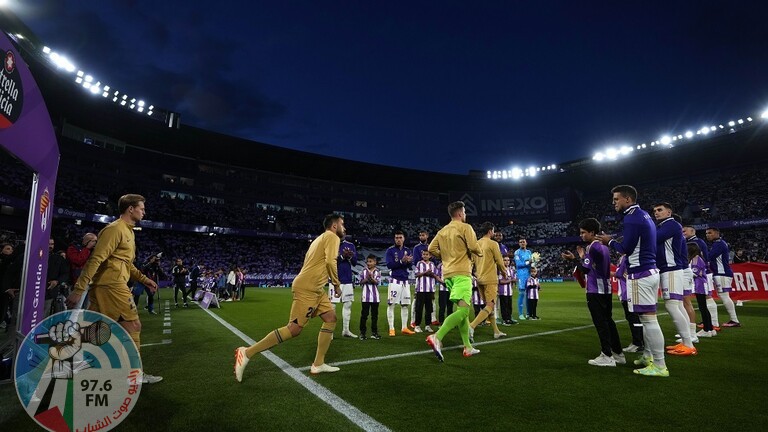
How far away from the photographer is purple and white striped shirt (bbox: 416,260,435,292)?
8750 mm

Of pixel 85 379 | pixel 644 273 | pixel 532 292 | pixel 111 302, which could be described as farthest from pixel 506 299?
pixel 85 379

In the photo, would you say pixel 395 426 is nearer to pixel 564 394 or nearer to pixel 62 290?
pixel 564 394

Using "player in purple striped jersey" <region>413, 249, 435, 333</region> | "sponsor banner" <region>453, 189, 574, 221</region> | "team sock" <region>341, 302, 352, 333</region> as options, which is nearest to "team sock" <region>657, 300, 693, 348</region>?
"player in purple striped jersey" <region>413, 249, 435, 333</region>

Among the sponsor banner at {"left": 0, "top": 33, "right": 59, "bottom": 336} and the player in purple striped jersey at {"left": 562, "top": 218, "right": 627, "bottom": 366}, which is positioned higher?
the sponsor banner at {"left": 0, "top": 33, "right": 59, "bottom": 336}

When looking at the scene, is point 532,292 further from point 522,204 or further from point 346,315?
point 522,204

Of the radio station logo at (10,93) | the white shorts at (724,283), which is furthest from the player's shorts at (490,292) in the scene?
the radio station logo at (10,93)

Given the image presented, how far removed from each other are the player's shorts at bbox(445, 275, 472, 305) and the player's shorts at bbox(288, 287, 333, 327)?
2010 millimetres

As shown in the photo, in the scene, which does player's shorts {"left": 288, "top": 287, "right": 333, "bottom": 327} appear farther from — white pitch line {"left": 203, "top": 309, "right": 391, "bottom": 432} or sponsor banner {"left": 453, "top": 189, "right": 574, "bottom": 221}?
sponsor banner {"left": 453, "top": 189, "right": 574, "bottom": 221}

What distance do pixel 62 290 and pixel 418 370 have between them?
9.34 metres

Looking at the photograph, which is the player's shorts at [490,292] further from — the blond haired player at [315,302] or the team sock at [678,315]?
the blond haired player at [315,302]

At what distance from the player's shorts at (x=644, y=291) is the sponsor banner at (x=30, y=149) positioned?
7.58 meters

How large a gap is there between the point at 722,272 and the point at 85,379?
40.0ft

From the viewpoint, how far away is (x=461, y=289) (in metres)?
5.61

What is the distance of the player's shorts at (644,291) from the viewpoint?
447 cm
